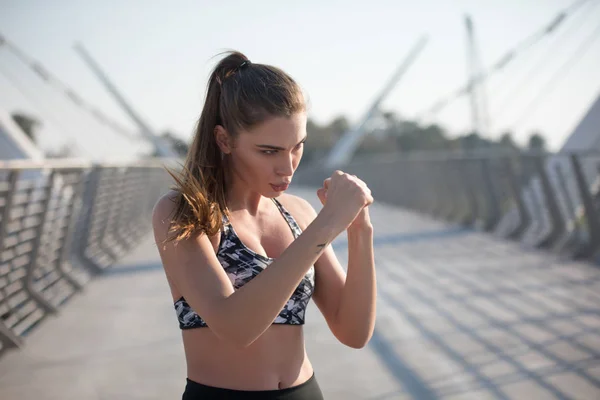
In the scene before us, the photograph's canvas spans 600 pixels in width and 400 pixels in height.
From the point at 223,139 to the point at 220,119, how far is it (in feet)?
0.16

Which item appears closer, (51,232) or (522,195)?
(51,232)

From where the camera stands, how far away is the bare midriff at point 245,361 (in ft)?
6.49

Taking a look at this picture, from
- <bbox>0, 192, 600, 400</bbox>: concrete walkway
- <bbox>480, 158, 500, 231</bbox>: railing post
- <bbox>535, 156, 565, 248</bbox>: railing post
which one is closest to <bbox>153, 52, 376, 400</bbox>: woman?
<bbox>0, 192, 600, 400</bbox>: concrete walkway

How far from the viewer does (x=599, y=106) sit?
16266 mm

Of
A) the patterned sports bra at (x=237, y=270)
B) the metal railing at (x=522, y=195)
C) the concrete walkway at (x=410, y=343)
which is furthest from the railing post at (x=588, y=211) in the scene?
the patterned sports bra at (x=237, y=270)

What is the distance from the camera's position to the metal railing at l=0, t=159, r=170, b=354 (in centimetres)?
578

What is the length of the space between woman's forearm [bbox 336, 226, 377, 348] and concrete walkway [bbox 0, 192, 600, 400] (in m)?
2.46

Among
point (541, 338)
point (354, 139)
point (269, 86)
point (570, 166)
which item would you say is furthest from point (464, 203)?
point (354, 139)

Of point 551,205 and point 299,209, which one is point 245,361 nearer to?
point 299,209

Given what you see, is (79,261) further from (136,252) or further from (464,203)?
(464,203)

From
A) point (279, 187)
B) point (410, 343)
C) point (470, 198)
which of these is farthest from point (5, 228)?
Result: point (470, 198)

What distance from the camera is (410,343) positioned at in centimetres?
582

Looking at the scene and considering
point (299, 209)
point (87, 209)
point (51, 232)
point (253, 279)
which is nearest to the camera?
point (253, 279)

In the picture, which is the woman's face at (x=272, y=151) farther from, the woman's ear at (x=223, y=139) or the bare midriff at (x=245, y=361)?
the bare midriff at (x=245, y=361)
